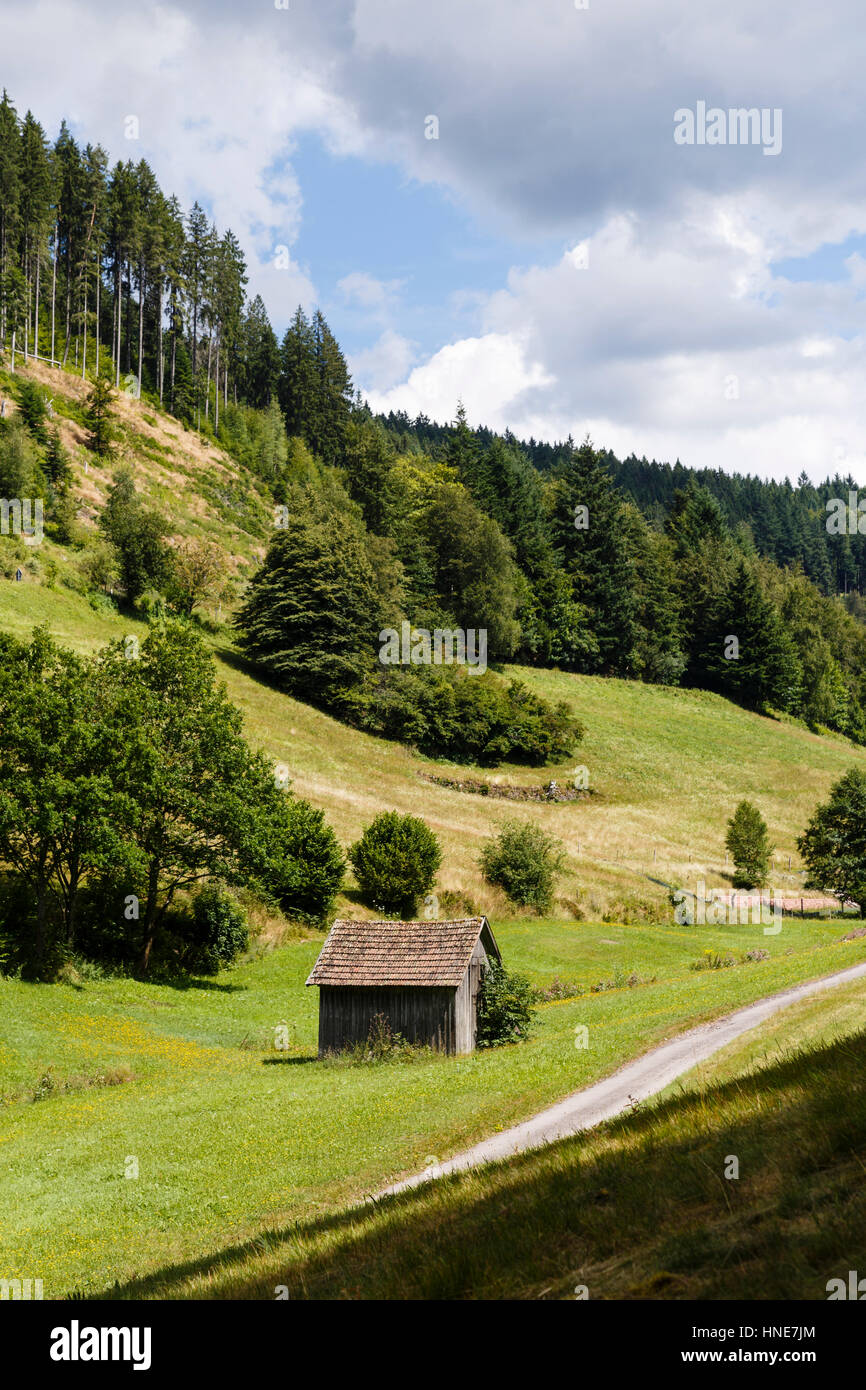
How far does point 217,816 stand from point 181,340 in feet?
363

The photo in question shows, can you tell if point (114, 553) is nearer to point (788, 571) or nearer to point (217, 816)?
point (217, 816)

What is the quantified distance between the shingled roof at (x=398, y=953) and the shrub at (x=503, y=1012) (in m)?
1.92

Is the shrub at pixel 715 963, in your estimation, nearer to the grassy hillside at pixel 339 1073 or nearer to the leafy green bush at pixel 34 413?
the grassy hillside at pixel 339 1073

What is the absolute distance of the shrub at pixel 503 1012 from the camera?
29.3m

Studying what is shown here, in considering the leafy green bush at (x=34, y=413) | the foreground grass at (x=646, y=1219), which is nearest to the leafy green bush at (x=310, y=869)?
the foreground grass at (x=646, y=1219)

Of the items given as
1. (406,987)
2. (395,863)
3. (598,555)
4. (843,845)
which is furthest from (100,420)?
(406,987)

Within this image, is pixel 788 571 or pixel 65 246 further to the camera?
pixel 788 571

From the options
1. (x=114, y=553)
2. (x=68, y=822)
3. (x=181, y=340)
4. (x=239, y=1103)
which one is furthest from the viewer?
(x=181, y=340)

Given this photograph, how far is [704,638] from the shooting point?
119438 millimetres

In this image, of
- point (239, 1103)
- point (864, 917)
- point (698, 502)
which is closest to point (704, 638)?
point (698, 502)

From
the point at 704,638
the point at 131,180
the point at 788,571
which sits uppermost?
the point at 131,180

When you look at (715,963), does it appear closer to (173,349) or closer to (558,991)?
(558,991)

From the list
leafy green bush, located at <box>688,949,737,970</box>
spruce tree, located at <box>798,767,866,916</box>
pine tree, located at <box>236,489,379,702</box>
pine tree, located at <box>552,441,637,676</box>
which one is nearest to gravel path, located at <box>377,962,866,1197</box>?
leafy green bush, located at <box>688,949,737,970</box>

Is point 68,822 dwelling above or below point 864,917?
above
